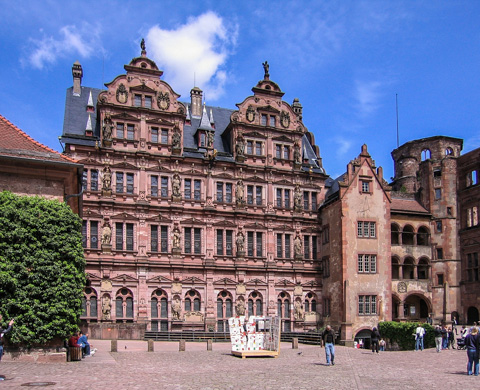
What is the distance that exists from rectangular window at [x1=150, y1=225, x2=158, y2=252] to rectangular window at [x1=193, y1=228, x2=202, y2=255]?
3006 millimetres

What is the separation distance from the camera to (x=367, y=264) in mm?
44625

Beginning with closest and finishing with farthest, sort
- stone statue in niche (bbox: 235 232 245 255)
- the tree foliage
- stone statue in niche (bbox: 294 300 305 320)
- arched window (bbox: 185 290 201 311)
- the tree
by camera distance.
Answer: the tree < the tree foliage < arched window (bbox: 185 290 201 311) < stone statue in niche (bbox: 235 232 245 255) < stone statue in niche (bbox: 294 300 305 320)

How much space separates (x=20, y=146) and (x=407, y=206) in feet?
118

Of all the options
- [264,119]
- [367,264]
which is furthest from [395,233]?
[264,119]

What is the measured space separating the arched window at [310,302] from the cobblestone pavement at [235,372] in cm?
1820

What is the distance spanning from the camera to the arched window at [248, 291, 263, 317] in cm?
4466

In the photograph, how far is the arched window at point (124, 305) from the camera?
4078 centimetres

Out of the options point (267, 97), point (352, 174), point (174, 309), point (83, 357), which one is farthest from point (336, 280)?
point (83, 357)

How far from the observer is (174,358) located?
26.1m

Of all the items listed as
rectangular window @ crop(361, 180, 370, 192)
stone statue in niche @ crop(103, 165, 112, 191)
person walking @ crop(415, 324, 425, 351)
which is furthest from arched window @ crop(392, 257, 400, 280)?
stone statue in niche @ crop(103, 165, 112, 191)

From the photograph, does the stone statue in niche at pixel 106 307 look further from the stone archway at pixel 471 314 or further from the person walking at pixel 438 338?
the stone archway at pixel 471 314

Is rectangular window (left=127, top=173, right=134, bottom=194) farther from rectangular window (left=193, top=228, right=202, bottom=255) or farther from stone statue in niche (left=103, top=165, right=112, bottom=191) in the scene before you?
rectangular window (left=193, top=228, right=202, bottom=255)

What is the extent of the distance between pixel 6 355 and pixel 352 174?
31.0 meters

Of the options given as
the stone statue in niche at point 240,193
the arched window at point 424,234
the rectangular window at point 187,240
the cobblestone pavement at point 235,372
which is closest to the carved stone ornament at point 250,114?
the stone statue in niche at point 240,193
